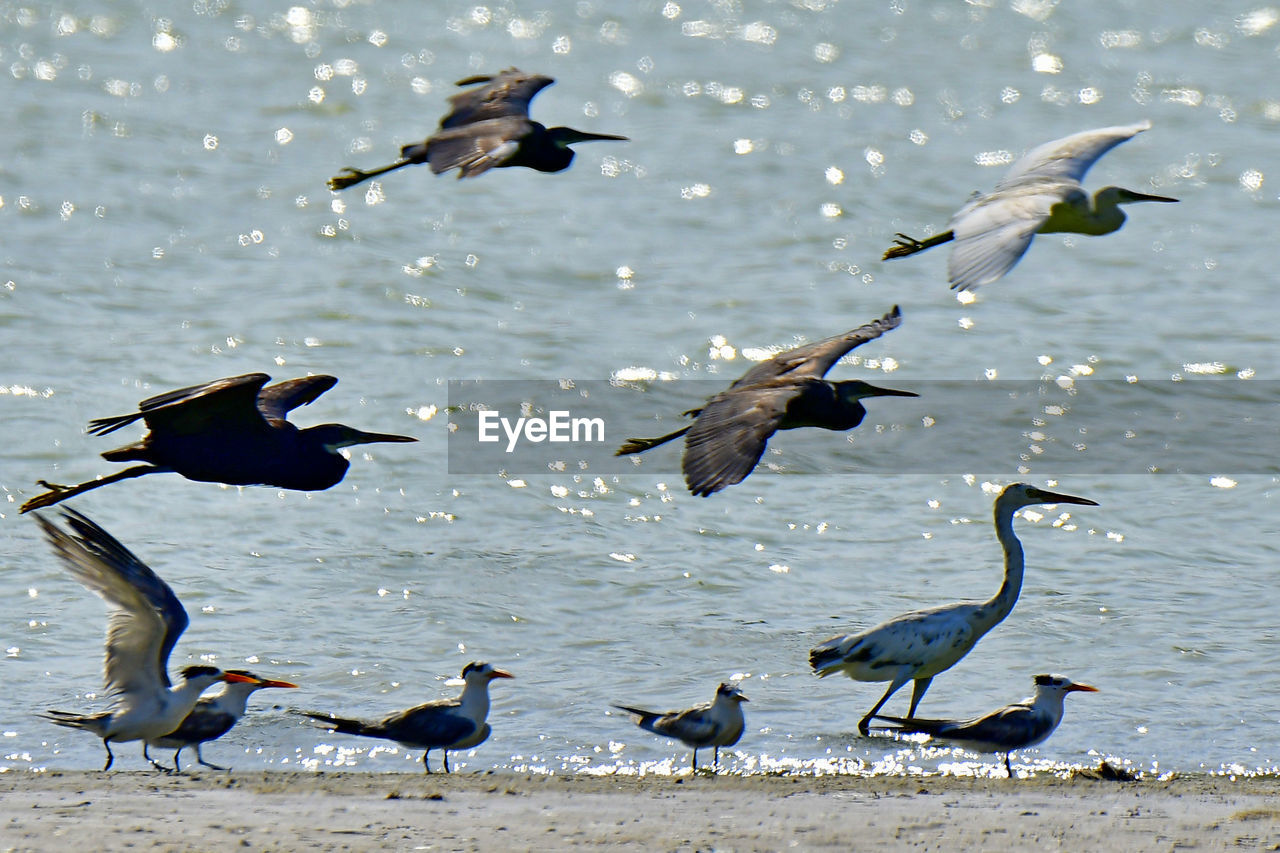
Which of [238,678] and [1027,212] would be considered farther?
[238,678]

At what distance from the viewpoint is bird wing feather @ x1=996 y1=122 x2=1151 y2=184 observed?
8.78 meters

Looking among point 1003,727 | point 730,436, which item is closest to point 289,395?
point 730,436

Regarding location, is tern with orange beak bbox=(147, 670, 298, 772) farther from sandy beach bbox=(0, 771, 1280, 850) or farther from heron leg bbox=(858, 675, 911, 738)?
heron leg bbox=(858, 675, 911, 738)

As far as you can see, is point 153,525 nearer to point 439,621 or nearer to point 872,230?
point 439,621

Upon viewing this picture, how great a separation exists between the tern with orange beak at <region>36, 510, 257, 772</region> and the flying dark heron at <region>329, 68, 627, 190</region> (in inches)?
84.2

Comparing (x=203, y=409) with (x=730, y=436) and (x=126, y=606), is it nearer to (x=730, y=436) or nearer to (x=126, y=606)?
(x=126, y=606)

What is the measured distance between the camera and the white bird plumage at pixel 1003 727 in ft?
27.1

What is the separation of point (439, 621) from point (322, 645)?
2.82ft

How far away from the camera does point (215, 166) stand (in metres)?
21.6

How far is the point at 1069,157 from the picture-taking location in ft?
29.8

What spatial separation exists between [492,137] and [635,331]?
26.9 ft

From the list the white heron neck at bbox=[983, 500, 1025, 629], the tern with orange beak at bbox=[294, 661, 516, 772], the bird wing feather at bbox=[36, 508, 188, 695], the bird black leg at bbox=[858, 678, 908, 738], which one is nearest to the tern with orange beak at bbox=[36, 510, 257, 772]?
the bird wing feather at bbox=[36, 508, 188, 695]

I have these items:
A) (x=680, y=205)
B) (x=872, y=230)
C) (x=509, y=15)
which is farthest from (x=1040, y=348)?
(x=509, y=15)

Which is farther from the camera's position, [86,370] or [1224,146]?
[1224,146]
